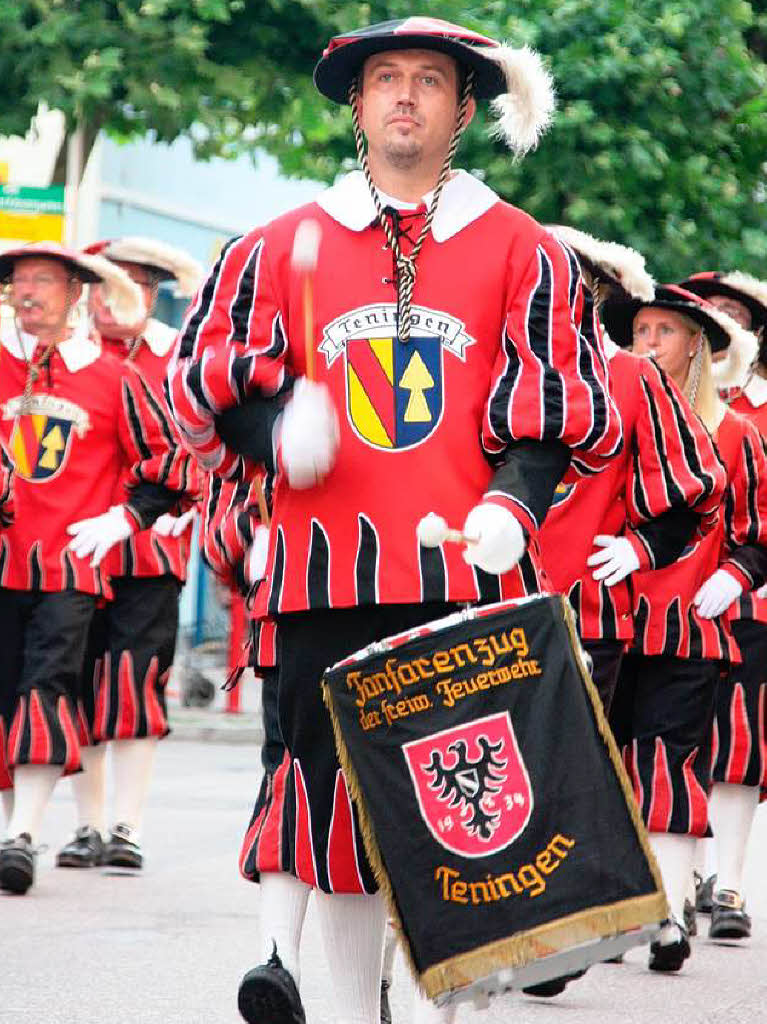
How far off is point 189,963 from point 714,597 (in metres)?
1.83

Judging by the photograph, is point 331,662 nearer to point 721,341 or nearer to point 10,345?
point 721,341

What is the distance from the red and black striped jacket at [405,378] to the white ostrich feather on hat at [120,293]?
4050 millimetres

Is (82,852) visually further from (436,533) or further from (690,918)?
(436,533)

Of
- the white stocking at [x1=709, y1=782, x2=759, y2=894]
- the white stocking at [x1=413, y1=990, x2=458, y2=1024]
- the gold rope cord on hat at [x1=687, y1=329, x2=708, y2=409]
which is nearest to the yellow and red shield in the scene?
the white stocking at [x1=413, y1=990, x2=458, y2=1024]

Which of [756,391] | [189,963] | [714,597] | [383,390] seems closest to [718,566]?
[714,597]

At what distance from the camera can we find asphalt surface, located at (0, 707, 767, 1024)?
6047 millimetres

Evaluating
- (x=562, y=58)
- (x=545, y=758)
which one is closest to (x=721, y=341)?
(x=545, y=758)

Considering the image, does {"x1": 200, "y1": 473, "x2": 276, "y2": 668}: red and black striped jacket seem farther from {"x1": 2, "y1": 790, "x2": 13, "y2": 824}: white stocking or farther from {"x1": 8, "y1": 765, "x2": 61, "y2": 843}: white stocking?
{"x1": 2, "y1": 790, "x2": 13, "y2": 824}: white stocking

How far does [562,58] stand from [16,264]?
773 cm

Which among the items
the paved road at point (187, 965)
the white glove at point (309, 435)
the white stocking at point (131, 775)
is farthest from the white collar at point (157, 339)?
the white glove at point (309, 435)

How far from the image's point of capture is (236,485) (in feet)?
21.1

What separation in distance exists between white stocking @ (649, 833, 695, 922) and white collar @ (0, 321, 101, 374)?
9.31 feet

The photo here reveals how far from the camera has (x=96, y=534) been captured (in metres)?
8.35

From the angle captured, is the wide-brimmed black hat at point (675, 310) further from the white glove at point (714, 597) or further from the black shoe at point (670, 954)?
the black shoe at point (670, 954)
